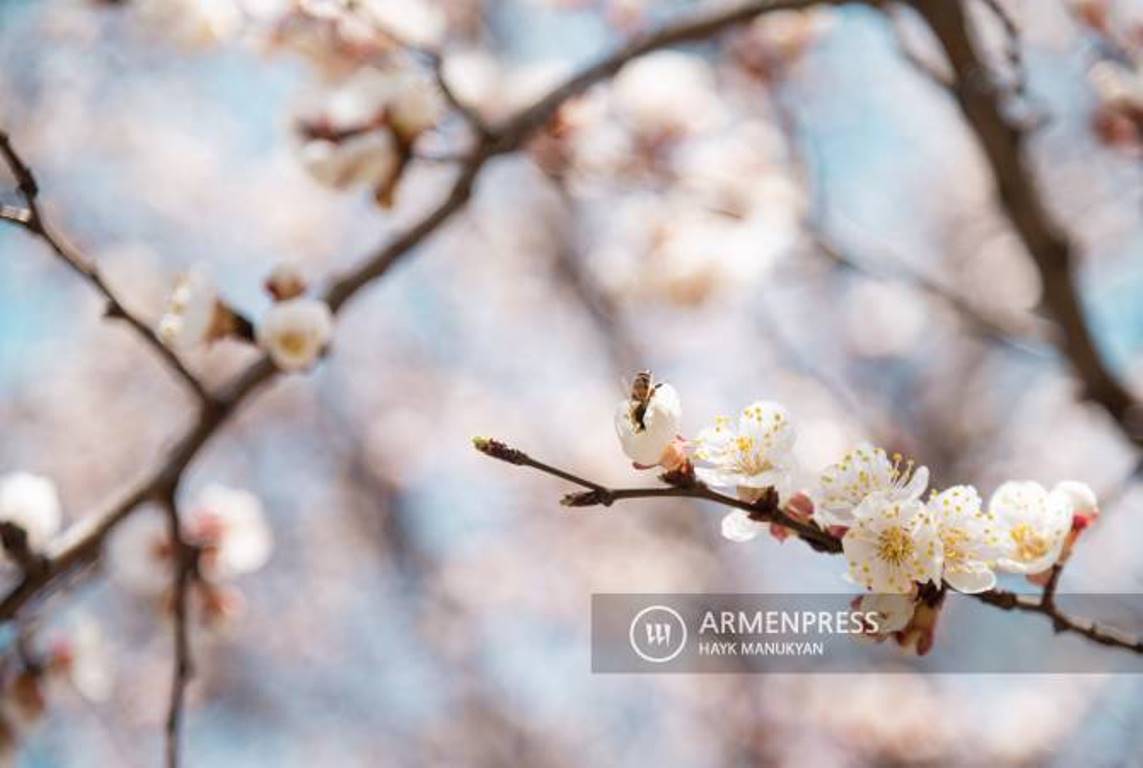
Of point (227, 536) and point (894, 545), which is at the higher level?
point (894, 545)

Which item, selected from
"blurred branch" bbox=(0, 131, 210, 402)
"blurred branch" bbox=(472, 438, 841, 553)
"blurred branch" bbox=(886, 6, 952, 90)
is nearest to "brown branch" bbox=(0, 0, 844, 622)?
"blurred branch" bbox=(0, 131, 210, 402)

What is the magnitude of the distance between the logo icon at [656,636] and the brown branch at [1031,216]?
820mm

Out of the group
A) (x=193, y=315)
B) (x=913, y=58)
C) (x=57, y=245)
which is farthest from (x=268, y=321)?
(x=913, y=58)

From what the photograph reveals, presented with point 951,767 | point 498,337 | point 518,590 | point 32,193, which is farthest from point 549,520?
point 32,193

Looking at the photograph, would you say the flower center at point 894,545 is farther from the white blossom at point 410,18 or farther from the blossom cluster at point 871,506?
the white blossom at point 410,18

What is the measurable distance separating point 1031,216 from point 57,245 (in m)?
1.48

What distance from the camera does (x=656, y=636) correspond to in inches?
63.8

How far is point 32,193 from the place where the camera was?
1145 mm

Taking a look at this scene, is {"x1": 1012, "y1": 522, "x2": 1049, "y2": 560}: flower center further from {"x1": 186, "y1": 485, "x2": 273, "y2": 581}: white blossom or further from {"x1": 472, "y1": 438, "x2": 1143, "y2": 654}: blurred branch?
{"x1": 186, "y1": 485, "x2": 273, "y2": 581}: white blossom

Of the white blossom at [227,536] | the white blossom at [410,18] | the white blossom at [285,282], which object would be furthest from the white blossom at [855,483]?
the white blossom at [410,18]

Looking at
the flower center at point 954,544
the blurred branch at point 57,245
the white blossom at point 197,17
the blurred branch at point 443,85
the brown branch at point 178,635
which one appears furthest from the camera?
the white blossom at point 197,17

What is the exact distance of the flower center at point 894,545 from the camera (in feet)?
3.08

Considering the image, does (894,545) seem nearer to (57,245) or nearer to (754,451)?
(754,451)

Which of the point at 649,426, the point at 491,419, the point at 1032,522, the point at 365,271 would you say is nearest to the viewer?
the point at 649,426
